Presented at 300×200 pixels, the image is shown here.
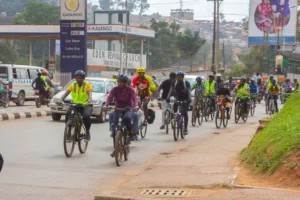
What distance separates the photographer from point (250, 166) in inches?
461

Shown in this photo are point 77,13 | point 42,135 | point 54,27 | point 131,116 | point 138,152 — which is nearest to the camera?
point 131,116

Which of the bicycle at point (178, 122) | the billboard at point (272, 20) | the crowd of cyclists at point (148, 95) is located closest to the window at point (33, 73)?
the crowd of cyclists at point (148, 95)

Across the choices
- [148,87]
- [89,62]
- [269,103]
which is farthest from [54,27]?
[148,87]

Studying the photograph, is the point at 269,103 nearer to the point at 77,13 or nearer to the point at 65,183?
the point at 77,13

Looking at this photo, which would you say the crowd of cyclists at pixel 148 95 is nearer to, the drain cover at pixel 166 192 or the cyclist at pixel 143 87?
the cyclist at pixel 143 87

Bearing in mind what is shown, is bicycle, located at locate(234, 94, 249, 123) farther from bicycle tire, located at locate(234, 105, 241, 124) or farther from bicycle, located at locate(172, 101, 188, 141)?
bicycle, located at locate(172, 101, 188, 141)

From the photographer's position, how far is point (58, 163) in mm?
13297

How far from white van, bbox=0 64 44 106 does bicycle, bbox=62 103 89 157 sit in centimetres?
1718

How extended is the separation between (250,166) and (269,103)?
20.3 metres

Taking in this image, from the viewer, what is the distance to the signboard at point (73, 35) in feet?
126

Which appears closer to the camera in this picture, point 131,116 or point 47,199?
point 47,199

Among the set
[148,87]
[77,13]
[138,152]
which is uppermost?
[77,13]

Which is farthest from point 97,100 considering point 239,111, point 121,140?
point 121,140

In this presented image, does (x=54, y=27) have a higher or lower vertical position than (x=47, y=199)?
higher
